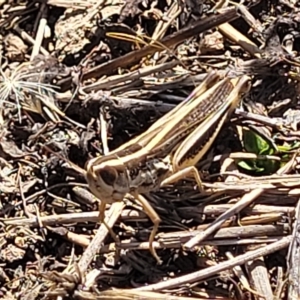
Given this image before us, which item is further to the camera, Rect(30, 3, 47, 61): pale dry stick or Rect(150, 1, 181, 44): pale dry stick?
Rect(30, 3, 47, 61): pale dry stick

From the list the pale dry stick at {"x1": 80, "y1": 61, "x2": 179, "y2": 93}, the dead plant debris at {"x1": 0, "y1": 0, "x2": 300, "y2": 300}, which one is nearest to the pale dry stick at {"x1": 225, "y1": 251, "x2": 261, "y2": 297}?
the dead plant debris at {"x1": 0, "y1": 0, "x2": 300, "y2": 300}

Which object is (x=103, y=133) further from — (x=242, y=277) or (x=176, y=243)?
(x=242, y=277)

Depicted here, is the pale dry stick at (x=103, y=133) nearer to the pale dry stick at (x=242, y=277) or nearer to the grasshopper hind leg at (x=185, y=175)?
the grasshopper hind leg at (x=185, y=175)

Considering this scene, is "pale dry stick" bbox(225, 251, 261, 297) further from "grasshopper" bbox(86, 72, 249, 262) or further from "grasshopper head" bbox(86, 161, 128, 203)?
"grasshopper head" bbox(86, 161, 128, 203)

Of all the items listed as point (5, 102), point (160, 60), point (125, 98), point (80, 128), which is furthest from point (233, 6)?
point (5, 102)

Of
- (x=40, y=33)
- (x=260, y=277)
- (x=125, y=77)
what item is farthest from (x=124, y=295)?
(x=40, y=33)

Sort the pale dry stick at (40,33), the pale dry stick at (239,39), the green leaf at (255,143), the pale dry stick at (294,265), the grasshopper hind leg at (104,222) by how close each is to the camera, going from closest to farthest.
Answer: the pale dry stick at (294,265) < the grasshopper hind leg at (104,222) < the green leaf at (255,143) < the pale dry stick at (239,39) < the pale dry stick at (40,33)

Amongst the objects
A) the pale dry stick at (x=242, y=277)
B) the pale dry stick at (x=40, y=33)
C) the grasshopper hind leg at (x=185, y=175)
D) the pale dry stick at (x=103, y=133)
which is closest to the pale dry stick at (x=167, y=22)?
the pale dry stick at (x=103, y=133)
